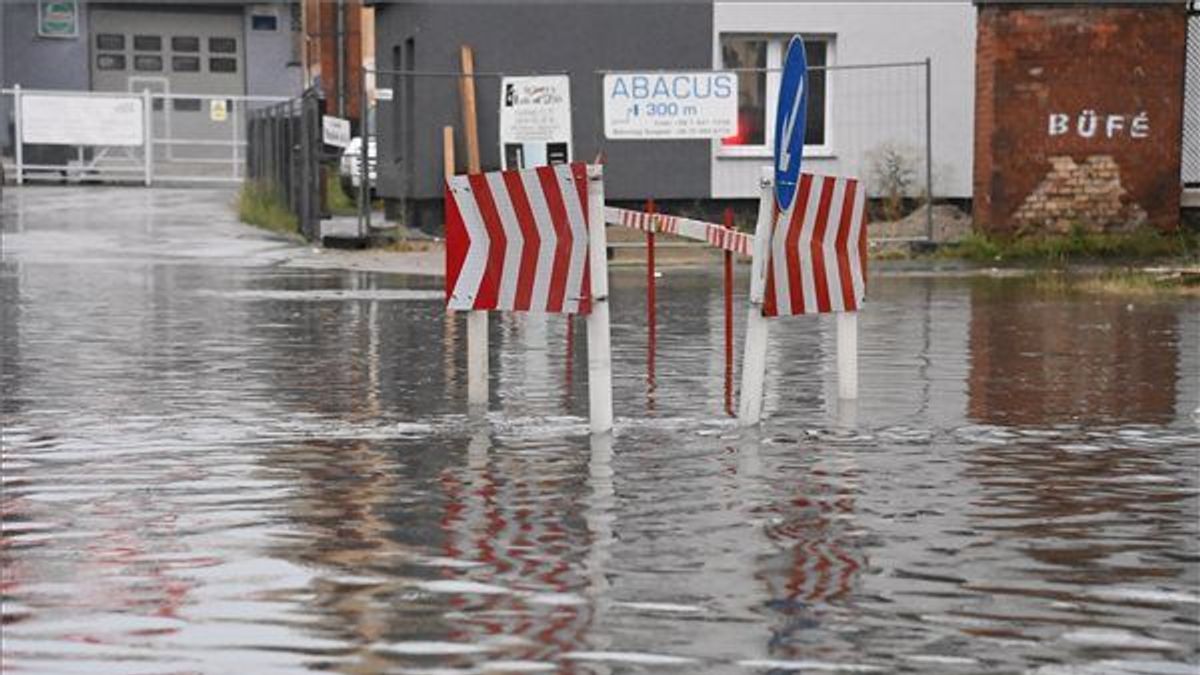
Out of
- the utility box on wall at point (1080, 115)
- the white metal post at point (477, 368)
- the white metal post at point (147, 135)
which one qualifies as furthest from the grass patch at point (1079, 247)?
the white metal post at point (147, 135)

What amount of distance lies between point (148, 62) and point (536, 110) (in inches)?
1539

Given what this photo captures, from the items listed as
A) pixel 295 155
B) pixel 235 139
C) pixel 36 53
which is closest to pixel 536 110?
pixel 295 155

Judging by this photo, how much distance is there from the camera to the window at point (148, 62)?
6369 cm

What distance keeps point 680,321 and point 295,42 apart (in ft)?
158

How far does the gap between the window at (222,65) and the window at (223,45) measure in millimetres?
225

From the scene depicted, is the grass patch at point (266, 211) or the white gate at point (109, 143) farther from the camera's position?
the white gate at point (109, 143)

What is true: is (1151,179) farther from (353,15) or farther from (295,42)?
(295,42)

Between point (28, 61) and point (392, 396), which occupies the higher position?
point (28, 61)

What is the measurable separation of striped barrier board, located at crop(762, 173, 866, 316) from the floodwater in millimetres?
591

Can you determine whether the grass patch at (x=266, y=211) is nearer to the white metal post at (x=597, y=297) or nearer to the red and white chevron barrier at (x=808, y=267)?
the red and white chevron barrier at (x=808, y=267)

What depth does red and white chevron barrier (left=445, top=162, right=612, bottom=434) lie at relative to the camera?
10320 mm

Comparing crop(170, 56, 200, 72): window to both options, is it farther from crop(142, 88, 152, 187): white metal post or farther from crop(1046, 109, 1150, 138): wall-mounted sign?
crop(1046, 109, 1150, 138): wall-mounted sign

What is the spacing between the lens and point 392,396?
12.3 meters

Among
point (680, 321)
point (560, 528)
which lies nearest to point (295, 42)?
point (680, 321)
